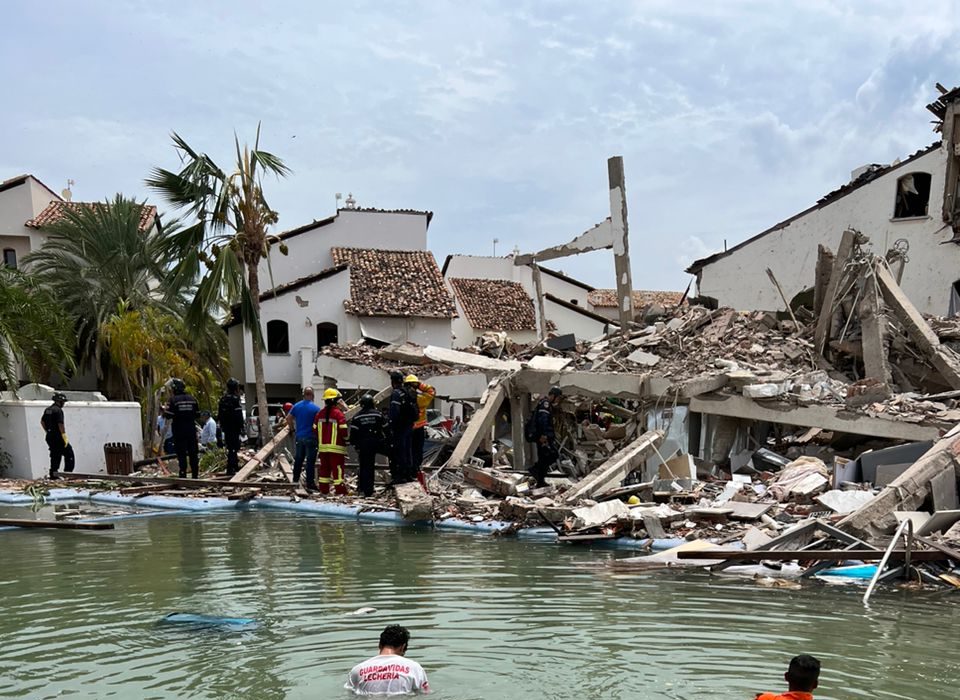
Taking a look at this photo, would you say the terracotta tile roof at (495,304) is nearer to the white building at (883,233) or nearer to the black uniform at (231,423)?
the white building at (883,233)

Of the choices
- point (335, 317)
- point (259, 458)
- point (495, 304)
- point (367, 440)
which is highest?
point (495, 304)

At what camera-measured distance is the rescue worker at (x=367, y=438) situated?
52.2 ft

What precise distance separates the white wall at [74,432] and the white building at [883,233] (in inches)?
743

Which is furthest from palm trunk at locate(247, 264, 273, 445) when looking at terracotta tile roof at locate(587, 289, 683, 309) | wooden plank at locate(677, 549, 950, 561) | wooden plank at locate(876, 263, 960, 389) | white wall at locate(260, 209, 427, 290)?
terracotta tile roof at locate(587, 289, 683, 309)

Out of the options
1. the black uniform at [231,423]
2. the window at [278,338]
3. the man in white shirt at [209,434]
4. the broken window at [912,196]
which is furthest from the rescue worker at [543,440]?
the window at [278,338]

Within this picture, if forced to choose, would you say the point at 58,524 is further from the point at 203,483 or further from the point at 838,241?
the point at 838,241

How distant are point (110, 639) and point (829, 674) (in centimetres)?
548

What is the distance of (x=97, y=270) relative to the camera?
33.9m

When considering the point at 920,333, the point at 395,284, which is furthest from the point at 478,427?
the point at 395,284

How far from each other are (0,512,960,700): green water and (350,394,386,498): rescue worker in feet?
13.8

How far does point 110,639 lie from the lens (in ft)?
25.0

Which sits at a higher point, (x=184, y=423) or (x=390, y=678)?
(x=184, y=423)

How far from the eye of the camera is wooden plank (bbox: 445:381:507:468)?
16.7 metres

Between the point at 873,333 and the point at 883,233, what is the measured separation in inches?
492
